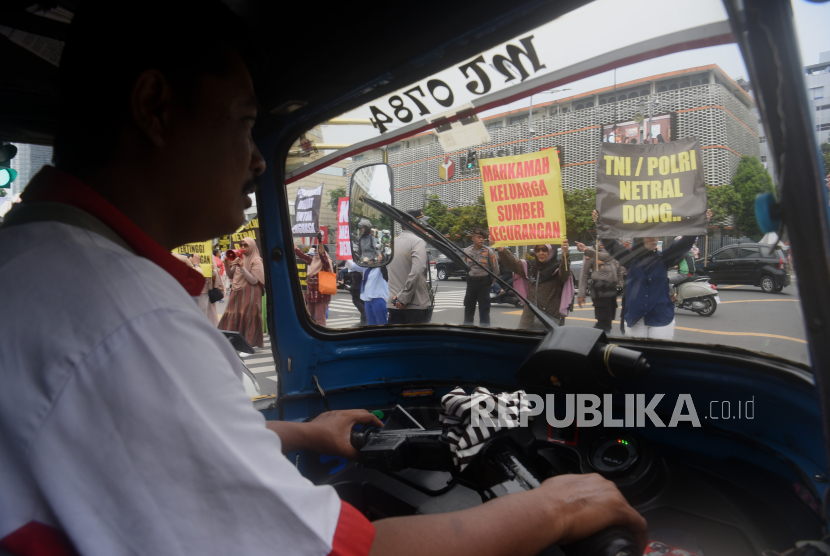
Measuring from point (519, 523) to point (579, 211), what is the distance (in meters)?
1.17

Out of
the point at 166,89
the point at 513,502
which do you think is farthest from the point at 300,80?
the point at 513,502

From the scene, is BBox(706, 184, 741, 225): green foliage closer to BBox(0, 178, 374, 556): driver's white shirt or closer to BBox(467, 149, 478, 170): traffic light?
BBox(467, 149, 478, 170): traffic light

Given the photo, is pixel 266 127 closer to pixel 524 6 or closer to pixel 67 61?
pixel 524 6

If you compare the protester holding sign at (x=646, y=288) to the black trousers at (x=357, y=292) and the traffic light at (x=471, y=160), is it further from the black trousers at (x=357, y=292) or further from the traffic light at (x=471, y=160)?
the black trousers at (x=357, y=292)

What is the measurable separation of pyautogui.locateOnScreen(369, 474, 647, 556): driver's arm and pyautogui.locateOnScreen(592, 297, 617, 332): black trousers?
86cm

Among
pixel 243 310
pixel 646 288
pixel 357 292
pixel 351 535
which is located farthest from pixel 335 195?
pixel 243 310

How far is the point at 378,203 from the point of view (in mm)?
2150

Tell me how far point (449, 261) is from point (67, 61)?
1.39 metres

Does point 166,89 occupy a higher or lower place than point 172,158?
higher

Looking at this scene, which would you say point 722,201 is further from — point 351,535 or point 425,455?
point 351,535

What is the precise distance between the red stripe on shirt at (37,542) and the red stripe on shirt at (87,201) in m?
0.36

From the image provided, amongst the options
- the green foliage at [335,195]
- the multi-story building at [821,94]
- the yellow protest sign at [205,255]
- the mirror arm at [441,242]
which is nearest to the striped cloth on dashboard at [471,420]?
the mirror arm at [441,242]


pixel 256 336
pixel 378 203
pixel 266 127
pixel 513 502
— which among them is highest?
pixel 266 127

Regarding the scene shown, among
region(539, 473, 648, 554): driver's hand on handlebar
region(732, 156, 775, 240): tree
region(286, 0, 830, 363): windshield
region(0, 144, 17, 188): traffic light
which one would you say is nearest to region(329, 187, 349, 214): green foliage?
region(286, 0, 830, 363): windshield
